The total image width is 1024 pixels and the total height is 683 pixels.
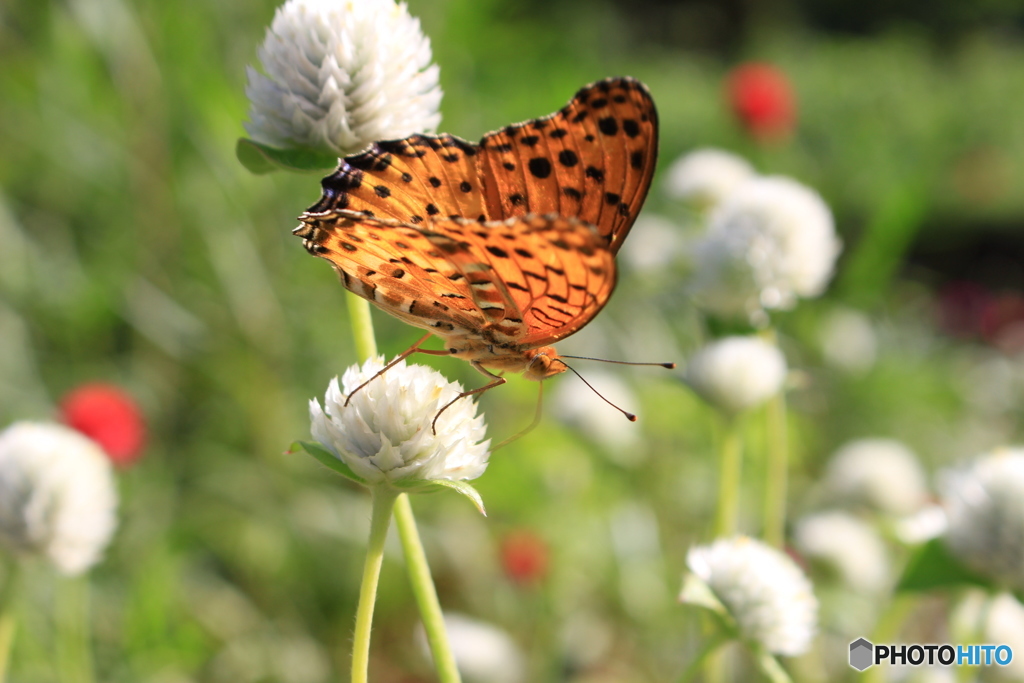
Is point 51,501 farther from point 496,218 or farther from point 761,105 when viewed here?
point 761,105

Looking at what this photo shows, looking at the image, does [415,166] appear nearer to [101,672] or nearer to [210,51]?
[101,672]

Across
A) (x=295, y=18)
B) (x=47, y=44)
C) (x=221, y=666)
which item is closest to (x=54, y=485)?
(x=295, y=18)

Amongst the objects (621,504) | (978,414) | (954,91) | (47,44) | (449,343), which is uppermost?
(954,91)

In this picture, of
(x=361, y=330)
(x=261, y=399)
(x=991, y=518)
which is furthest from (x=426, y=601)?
(x=261, y=399)

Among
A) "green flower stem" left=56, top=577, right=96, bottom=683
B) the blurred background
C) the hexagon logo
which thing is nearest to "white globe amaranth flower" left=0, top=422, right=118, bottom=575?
"green flower stem" left=56, top=577, right=96, bottom=683

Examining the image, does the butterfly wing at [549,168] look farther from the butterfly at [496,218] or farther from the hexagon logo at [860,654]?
the hexagon logo at [860,654]

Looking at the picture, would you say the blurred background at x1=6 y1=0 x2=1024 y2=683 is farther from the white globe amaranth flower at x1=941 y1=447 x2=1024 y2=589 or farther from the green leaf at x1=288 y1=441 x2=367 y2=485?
the green leaf at x1=288 y1=441 x2=367 y2=485
